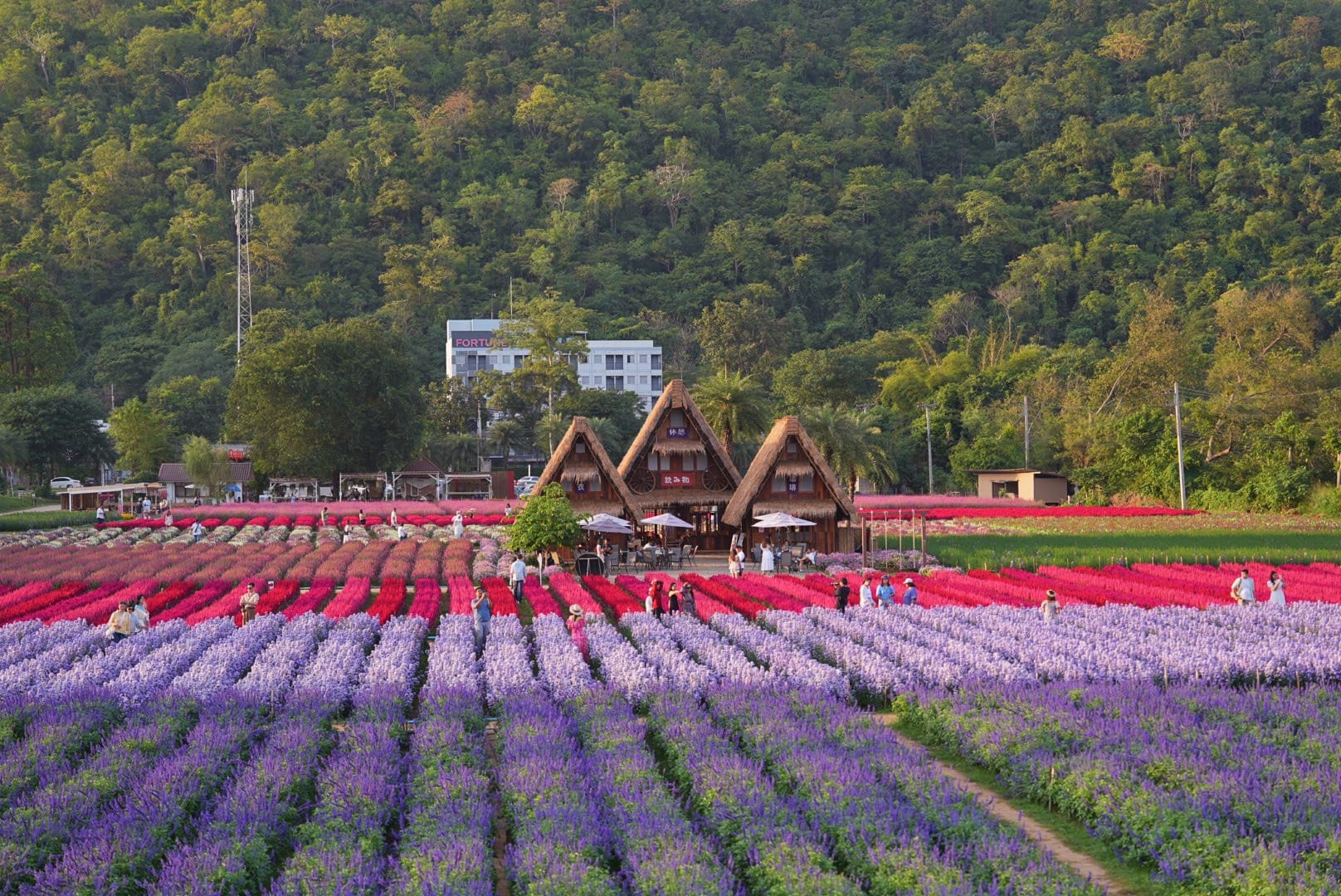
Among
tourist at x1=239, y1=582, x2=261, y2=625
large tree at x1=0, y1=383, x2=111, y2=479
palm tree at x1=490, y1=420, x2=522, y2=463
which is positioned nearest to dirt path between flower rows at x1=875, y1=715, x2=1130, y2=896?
tourist at x1=239, y1=582, x2=261, y2=625

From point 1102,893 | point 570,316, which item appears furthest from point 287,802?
point 570,316

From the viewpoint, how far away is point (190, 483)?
92.8m

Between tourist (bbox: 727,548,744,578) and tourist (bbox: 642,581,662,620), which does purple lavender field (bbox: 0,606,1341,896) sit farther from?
tourist (bbox: 727,548,744,578)

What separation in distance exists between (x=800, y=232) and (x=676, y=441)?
387 ft

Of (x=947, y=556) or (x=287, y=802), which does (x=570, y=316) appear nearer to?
(x=947, y=556)

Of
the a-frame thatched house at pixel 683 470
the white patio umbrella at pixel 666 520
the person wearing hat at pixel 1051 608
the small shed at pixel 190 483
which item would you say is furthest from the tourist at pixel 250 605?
the small shed at pixel 190 483

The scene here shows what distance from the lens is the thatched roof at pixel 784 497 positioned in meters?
47.6

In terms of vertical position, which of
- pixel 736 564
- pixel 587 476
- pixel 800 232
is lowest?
pixel 736 564

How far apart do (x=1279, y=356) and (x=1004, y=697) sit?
230 ft

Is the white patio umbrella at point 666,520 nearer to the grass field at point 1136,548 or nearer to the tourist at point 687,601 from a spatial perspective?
the grass field at point 1136,548

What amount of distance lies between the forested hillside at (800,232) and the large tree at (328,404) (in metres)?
29.6

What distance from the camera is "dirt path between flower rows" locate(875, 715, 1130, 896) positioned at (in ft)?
38.9

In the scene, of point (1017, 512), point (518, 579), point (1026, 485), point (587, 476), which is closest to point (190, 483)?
point (587, 476)

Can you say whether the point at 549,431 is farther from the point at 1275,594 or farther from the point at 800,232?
the point at 800,232
